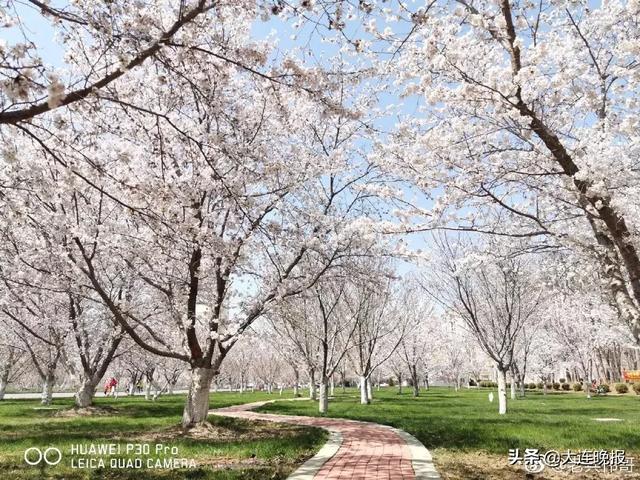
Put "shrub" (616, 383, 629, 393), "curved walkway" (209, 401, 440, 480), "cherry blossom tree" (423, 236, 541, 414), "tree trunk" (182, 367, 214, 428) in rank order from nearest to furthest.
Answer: "curved walkway" (209, 401, 440, 480) < "tree trunk" (182, 367, 214, 428) < "cherry blossom tree" (423, 236, 541, 414) < "shrub" (616, 383, 629, 393)

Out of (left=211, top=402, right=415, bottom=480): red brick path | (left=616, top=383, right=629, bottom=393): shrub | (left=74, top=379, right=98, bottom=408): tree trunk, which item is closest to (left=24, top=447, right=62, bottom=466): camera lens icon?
(left=211, top=402, right=415, bottom=480): red brick path

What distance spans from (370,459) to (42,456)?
527 centimetres

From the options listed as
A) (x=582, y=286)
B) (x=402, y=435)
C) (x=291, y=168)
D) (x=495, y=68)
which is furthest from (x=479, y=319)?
(x=495, y=68)

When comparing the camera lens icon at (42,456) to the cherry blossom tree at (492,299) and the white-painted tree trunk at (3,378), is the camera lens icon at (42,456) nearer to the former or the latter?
the cherry blossom tree at (492,299)

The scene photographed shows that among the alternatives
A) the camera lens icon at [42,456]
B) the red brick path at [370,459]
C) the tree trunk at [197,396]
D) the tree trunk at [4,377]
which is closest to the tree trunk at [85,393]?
the tree trunk at [197,396]

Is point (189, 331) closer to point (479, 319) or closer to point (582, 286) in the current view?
point (582, 286)

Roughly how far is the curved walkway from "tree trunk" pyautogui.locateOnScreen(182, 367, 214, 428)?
312 centimetres

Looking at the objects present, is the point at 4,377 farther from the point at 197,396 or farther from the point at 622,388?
the point at 622,388

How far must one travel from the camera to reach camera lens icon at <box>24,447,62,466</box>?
741 cm

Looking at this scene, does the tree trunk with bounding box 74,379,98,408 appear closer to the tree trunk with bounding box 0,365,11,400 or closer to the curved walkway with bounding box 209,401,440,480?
the curved walkway with bounding box 209,401,440,480

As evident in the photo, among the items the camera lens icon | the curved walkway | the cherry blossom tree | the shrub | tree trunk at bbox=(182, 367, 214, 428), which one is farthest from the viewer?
the shrub

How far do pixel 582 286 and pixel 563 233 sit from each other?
14.4 ft

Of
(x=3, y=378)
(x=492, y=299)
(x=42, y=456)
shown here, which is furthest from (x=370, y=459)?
(x=3, y=378)

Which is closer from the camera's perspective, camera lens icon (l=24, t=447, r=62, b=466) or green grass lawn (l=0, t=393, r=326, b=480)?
green grass lawn (l=0, t=393, r=326, b=480)
